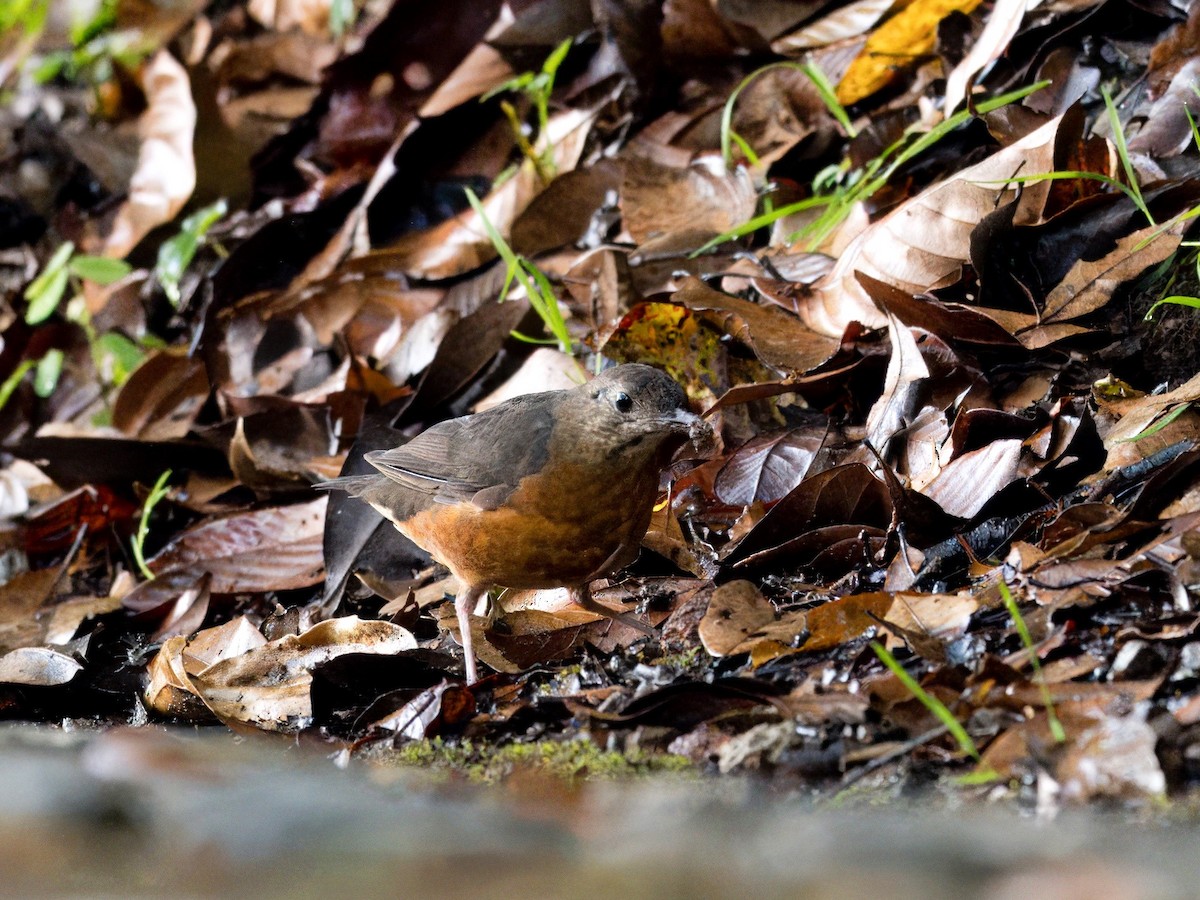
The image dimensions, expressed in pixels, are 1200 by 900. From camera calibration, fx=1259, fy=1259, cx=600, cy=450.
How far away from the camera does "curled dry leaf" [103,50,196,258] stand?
26.7 feet

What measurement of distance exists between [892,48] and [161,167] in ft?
15.9

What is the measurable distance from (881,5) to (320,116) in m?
3.58

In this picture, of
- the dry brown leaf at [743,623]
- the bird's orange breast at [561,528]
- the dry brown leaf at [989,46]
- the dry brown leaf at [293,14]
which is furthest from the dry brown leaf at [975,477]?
the dry brown leaf at [293,14]

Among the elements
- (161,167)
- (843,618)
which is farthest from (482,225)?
(843,618)

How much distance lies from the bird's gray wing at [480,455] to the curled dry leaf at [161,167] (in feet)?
13.1

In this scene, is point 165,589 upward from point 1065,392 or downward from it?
downward

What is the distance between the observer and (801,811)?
2.46m

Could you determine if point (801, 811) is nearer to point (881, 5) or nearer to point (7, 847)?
point (7, 847)

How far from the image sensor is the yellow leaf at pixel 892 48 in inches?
236

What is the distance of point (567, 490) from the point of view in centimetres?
414

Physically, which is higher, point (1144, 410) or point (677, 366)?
point (1144, 410)

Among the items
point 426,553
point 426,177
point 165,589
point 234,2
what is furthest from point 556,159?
point 234,2

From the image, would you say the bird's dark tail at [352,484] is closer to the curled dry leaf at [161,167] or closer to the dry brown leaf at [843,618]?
the dry brown leaf at [843,618]

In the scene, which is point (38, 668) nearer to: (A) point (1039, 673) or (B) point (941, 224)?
(A) point (1039, 673)
